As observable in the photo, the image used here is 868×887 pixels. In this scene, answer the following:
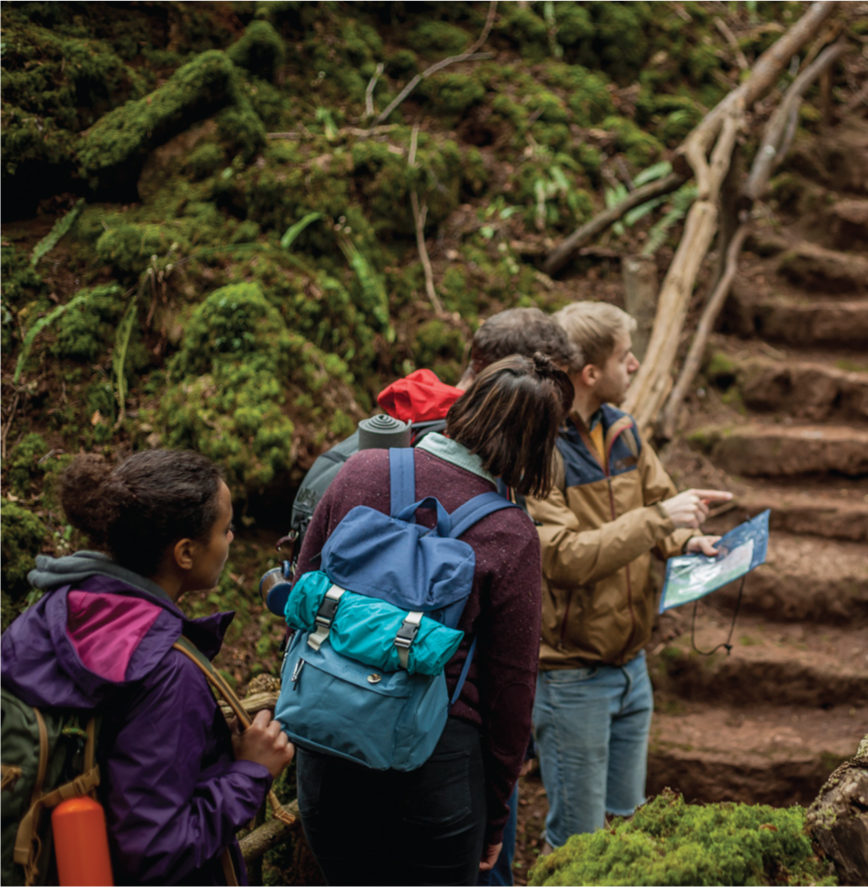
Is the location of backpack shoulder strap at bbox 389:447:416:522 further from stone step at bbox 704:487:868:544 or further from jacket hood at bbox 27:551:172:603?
stone step at bbox 704:487:868:544

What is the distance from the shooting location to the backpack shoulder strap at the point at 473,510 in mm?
1993

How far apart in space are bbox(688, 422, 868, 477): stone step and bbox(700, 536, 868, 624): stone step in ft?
2.47

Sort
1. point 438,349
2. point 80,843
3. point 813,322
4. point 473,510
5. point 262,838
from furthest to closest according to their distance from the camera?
1. point 813,322
2. point 438,349
3. point 262,838
4. point 473,510
5. point 80,843

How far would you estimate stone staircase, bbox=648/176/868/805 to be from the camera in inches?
175

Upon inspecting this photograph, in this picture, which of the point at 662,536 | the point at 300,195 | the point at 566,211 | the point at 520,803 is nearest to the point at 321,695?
the point at 662,536

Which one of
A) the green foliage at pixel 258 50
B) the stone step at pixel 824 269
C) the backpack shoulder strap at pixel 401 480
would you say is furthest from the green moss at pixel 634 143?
the backpack shoulder strap at pixel 401 480

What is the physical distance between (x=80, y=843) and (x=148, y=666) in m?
0.41

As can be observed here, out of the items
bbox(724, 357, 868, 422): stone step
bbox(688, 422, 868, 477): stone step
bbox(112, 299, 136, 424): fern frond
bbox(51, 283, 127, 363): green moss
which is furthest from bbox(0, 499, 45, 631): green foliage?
bbox(724, 357, 868, 422): stone step

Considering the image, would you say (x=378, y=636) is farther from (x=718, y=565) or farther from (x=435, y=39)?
(x=435, y=39)

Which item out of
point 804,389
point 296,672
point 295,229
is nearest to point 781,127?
point 804,389

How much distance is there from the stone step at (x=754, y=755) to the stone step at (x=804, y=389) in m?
2.80

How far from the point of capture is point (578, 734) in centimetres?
313

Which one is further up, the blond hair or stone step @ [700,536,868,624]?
the blond hair

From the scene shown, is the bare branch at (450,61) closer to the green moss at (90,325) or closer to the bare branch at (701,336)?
the green moss at (90,325)
